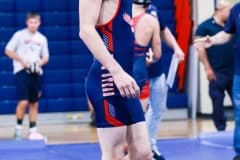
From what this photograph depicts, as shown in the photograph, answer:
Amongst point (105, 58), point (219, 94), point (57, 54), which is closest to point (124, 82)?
point (105, 58)

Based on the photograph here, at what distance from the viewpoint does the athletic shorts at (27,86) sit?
966 cm

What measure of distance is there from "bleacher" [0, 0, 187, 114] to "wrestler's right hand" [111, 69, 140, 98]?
7.77m

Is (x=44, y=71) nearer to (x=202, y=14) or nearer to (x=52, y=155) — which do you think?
(x=202, y=14)

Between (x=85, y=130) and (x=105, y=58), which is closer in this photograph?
(x=105, y=58)

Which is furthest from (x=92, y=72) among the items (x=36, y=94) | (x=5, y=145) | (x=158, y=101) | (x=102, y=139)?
(x=36, y=94)

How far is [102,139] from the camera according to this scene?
4.09m

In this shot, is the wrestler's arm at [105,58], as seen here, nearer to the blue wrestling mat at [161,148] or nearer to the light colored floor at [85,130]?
the blue wrestling mat at [161,148]

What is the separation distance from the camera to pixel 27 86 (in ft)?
31.8

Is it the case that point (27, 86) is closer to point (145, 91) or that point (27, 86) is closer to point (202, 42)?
point (145, 91)

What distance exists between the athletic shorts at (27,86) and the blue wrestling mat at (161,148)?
1.00 metres

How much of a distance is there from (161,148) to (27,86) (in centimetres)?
229

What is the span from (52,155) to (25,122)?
11.8 ft

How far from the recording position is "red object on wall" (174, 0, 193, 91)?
1190 centimetres

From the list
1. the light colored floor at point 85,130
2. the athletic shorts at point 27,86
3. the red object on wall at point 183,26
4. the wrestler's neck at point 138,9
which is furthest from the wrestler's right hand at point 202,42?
the red object on wall at point 183,26
